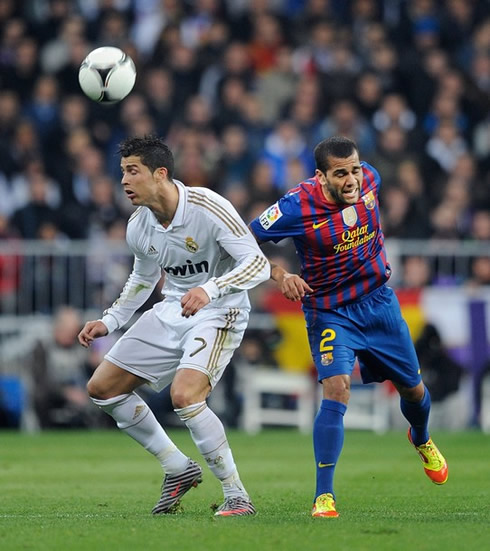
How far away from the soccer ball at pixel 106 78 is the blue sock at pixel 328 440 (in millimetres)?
2822

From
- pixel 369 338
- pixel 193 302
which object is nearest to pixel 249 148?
pixel 369 338

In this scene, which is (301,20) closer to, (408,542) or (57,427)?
(57,427)

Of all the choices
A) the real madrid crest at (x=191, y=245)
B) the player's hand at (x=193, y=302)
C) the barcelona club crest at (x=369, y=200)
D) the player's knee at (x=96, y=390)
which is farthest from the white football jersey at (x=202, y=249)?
the barcelona club crest at (x=369, y=200)

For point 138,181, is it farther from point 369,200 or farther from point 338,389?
point 338,389

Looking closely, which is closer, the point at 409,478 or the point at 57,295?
the point at 409,478

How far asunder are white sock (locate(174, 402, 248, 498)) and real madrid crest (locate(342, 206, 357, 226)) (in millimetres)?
1561

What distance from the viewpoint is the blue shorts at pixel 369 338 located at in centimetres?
833

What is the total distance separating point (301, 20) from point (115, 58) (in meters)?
11.3

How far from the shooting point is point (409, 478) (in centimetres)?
1091

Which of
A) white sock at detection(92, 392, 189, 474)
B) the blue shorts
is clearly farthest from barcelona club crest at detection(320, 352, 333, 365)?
white sock at detection(92, 392, 189, 474)

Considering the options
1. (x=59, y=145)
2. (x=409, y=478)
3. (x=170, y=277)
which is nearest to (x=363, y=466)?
(x=409, y=478)

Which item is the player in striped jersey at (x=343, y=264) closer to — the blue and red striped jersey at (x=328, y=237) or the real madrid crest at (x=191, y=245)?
the blue and red striped jersey at (x=328, y=237)

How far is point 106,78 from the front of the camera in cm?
937

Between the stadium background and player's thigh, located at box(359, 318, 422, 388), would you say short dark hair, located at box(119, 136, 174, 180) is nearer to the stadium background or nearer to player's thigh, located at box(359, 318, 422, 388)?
player's thigh, located at box(359, 318, 422, 388)
